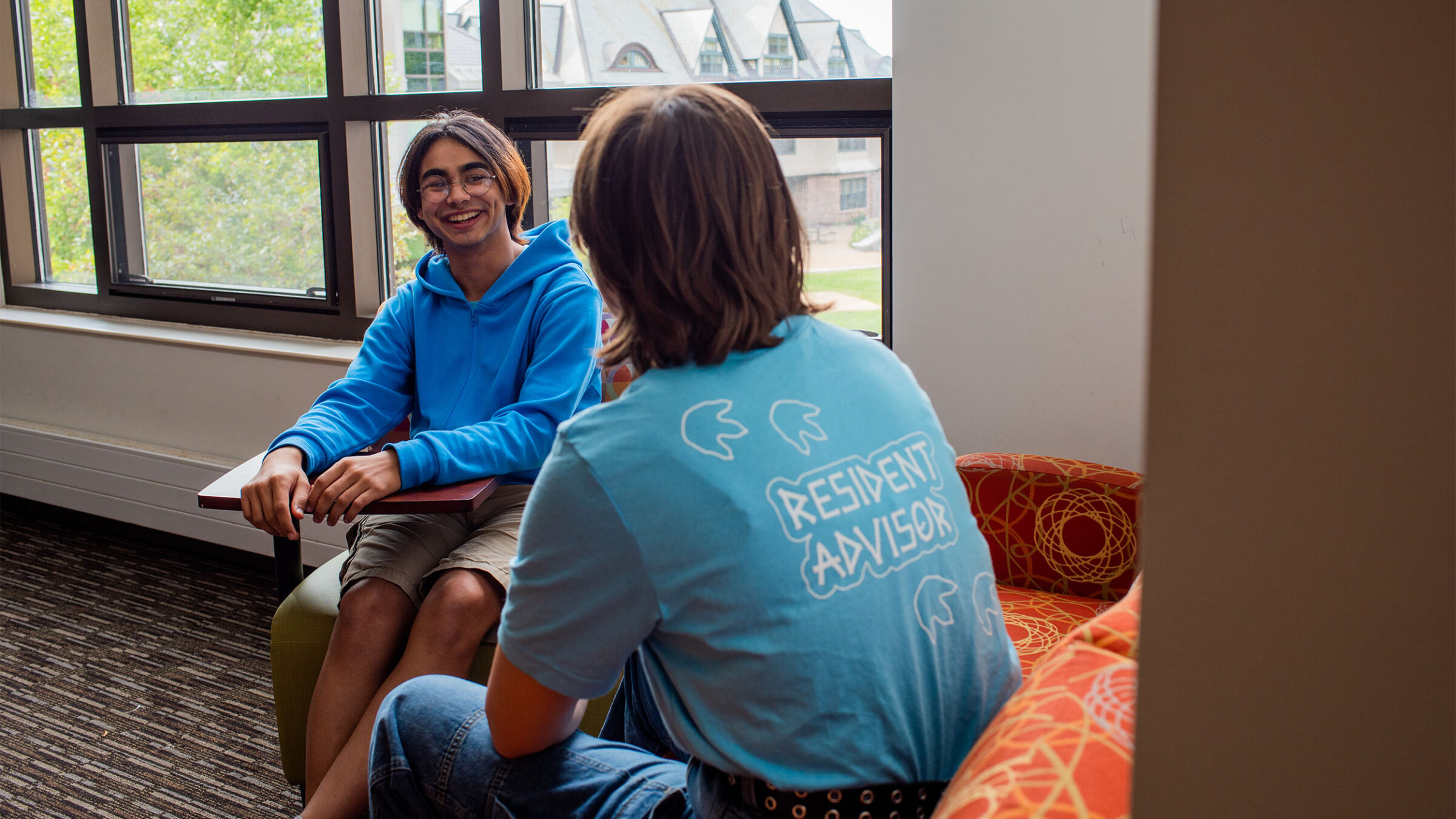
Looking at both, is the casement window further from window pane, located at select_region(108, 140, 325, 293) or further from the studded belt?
the studded belt

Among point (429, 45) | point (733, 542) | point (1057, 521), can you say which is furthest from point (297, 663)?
point (429, 45)

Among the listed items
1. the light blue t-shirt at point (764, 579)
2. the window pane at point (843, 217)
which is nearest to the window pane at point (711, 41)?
the window pane at point (843, 217)

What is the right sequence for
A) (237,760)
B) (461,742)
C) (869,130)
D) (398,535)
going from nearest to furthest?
(461,742), (398,535), (237,760), (869,130)

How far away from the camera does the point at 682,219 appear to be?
A: 2.96 feet

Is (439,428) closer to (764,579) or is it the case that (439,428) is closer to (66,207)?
Result: (764,579)

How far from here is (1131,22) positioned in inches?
72.3

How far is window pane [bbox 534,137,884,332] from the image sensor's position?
2375mm

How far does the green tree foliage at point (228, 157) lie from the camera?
3.05 meters

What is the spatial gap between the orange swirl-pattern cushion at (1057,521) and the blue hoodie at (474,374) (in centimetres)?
68

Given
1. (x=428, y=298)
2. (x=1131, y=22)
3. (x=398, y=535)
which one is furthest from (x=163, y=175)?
(x=1131, y=22)

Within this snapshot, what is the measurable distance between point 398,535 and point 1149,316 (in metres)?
1.56

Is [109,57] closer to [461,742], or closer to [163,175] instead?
[163,175]

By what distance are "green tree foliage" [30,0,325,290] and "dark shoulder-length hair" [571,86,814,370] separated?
246cm

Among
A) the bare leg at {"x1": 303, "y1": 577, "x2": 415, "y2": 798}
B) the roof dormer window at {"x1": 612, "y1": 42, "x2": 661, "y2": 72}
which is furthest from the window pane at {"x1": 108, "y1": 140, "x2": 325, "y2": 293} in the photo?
the bare leg at {"x1": 303, "y1": 577, "x2": 415, "y2": 798}
